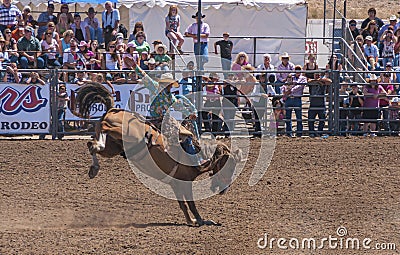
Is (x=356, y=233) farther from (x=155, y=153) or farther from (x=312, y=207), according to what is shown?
(x=155, y=153)

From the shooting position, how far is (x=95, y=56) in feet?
47.7

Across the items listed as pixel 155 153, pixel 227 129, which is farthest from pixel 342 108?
pixel 155 153

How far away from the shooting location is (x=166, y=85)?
847cm

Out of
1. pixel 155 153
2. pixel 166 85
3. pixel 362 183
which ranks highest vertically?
pixel 166 85

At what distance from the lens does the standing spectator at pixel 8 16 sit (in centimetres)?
1518

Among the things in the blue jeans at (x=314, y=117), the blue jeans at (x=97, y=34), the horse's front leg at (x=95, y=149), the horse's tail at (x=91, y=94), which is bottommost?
the blue jeans at (x=314, y=117)

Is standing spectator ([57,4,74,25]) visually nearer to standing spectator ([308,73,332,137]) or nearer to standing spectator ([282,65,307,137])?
standing spectator ([282,65,307,137])

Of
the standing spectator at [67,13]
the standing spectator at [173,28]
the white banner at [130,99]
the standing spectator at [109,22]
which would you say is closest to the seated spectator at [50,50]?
the standing spectator at [67,13]

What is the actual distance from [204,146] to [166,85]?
0.85 metres

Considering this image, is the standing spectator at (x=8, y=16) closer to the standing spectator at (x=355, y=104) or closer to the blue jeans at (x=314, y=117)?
the blue jeans at (x=314, y=117)

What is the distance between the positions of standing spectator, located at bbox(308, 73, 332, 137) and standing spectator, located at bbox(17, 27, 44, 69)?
17.6ft

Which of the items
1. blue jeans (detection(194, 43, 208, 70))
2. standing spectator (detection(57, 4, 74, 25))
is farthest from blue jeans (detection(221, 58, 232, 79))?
standing spectator (detection(57, 4, 74, 25))

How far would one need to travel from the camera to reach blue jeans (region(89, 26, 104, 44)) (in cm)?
1561

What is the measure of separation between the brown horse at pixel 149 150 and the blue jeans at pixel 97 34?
7390 mm
